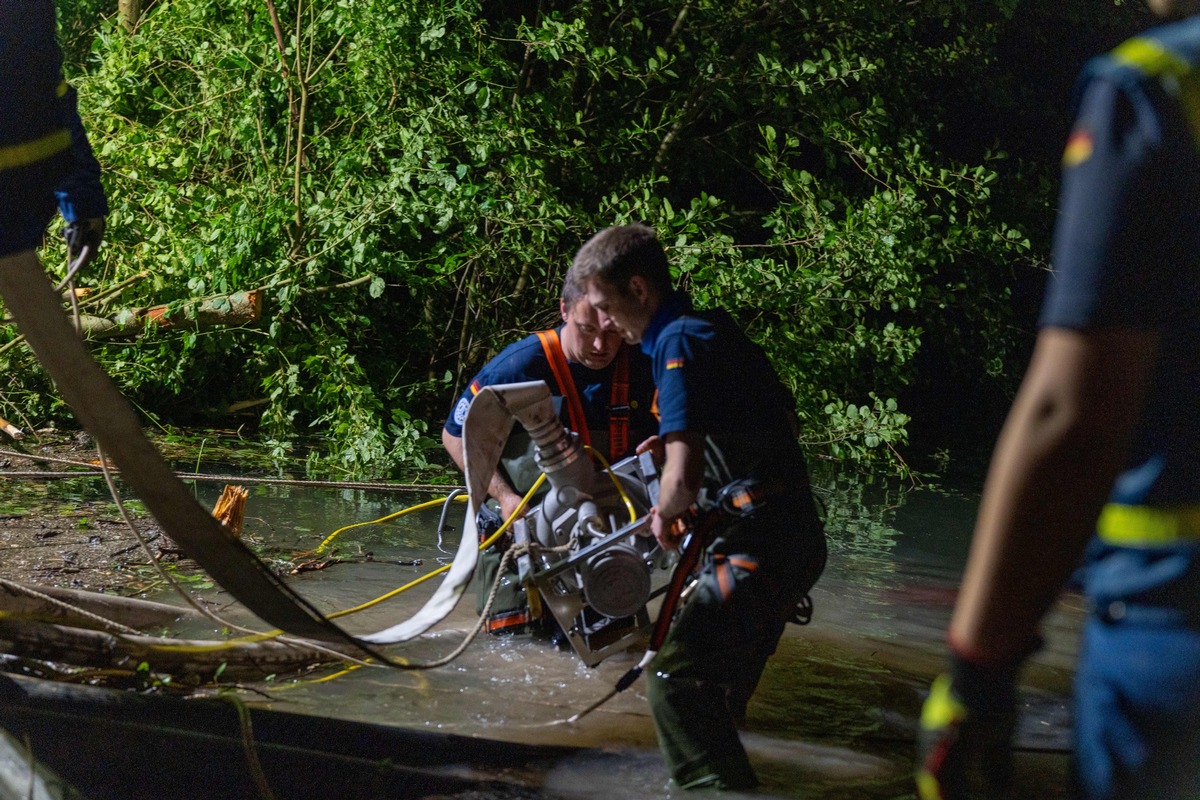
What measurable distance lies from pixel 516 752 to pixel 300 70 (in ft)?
23.9

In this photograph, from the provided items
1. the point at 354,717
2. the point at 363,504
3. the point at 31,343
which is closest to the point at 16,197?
the point at 31,343

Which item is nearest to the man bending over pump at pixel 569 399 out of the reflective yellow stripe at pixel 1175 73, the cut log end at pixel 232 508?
the cut log end at pixel 232 508

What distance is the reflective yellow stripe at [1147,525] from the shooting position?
1.37 meters

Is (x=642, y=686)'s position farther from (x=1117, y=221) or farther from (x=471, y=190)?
(x=471, y=190)

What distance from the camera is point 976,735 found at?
53.9 inches

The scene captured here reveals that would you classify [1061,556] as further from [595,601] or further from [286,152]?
[286,152]

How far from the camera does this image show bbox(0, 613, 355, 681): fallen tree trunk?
3590 mm

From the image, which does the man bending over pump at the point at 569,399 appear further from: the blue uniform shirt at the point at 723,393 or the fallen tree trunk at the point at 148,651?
the blue uniform shirt at the point at 723,393

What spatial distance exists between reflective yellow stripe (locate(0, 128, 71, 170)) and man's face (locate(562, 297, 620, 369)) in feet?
6.68

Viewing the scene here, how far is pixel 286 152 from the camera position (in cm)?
943

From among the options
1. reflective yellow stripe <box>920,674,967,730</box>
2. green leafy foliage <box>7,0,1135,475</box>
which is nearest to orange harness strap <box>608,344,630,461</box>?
reflective yellow stripe <box>920,674,967,730</box>

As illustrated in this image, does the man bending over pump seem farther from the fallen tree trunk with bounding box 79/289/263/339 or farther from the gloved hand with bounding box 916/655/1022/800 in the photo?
the fallen tree trunk with bounding box 79/289/263/339

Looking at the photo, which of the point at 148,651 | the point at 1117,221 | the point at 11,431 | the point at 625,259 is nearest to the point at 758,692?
the point at 625,259

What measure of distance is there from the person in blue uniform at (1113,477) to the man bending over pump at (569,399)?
3398 millimetres
